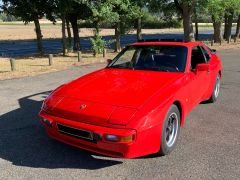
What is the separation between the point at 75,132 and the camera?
13.5ft

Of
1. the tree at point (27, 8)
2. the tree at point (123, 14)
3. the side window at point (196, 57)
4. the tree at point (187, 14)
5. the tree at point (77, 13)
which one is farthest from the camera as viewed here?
→ the tree at point (187, 14)

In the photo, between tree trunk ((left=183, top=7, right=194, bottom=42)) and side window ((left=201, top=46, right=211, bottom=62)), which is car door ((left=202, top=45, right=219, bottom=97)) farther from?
tree trunk ((left=183, top=7, right=194, bottom=42))

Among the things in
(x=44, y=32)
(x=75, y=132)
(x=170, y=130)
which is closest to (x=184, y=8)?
(x=170, y=130)

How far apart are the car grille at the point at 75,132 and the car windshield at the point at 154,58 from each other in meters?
1.90

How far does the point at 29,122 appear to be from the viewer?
6.00 m

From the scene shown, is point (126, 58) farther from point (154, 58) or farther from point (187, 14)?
point (187, 14)

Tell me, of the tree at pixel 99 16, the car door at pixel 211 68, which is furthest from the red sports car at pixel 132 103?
the tree at pixel 99 16

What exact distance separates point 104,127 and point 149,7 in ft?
75.4

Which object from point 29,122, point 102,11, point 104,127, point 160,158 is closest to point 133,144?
point 104,127

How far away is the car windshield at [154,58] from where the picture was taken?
5426 millimetres

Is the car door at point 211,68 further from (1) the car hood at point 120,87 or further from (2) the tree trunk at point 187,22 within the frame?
(2) the tree trunk at point 187,22

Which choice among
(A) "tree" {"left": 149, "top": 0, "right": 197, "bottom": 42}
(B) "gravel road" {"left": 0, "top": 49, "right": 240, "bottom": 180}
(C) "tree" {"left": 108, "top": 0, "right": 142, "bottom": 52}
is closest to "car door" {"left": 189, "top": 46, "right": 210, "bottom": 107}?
(B) "gravel road" {"left": 0, "top": 49, "right": 240, "bottom": 180}

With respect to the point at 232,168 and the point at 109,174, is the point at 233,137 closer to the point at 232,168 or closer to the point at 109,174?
the point at 232,168

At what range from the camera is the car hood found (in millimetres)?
4281
